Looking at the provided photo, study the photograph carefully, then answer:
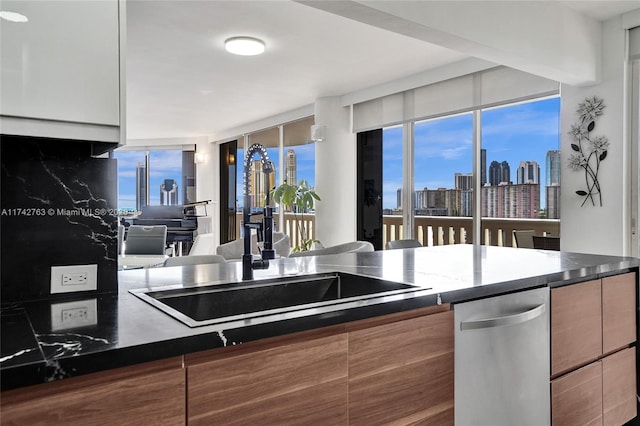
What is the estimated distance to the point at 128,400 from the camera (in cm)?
83

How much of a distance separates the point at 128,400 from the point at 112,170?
2.55 feet

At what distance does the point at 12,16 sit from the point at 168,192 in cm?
950

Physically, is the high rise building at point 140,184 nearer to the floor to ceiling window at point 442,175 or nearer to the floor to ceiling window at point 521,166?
the floor to ceiling window at point 442,175

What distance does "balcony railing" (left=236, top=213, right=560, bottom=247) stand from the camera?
4.37 m

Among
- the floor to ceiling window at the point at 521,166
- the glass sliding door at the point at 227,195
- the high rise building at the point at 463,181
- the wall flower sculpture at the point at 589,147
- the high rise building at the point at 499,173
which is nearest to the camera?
the wall flower sculpture at the point at 589,147

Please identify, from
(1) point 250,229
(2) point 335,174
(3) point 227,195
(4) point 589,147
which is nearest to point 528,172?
(4) point 589,147

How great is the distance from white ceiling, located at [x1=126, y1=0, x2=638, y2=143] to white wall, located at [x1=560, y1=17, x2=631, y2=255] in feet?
1.13

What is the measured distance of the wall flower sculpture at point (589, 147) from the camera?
3434 mm

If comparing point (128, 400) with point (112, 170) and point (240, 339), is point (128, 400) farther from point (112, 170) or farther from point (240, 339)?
point (112, 170)

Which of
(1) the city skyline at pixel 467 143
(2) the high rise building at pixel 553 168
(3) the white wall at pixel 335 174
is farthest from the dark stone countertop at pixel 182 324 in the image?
(3) the white wall at pixel 335 174

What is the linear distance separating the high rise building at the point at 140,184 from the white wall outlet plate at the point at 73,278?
9.26 meters

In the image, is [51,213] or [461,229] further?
[461,229]

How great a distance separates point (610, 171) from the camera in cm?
338

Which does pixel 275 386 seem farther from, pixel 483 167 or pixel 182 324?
pixel 483 167
